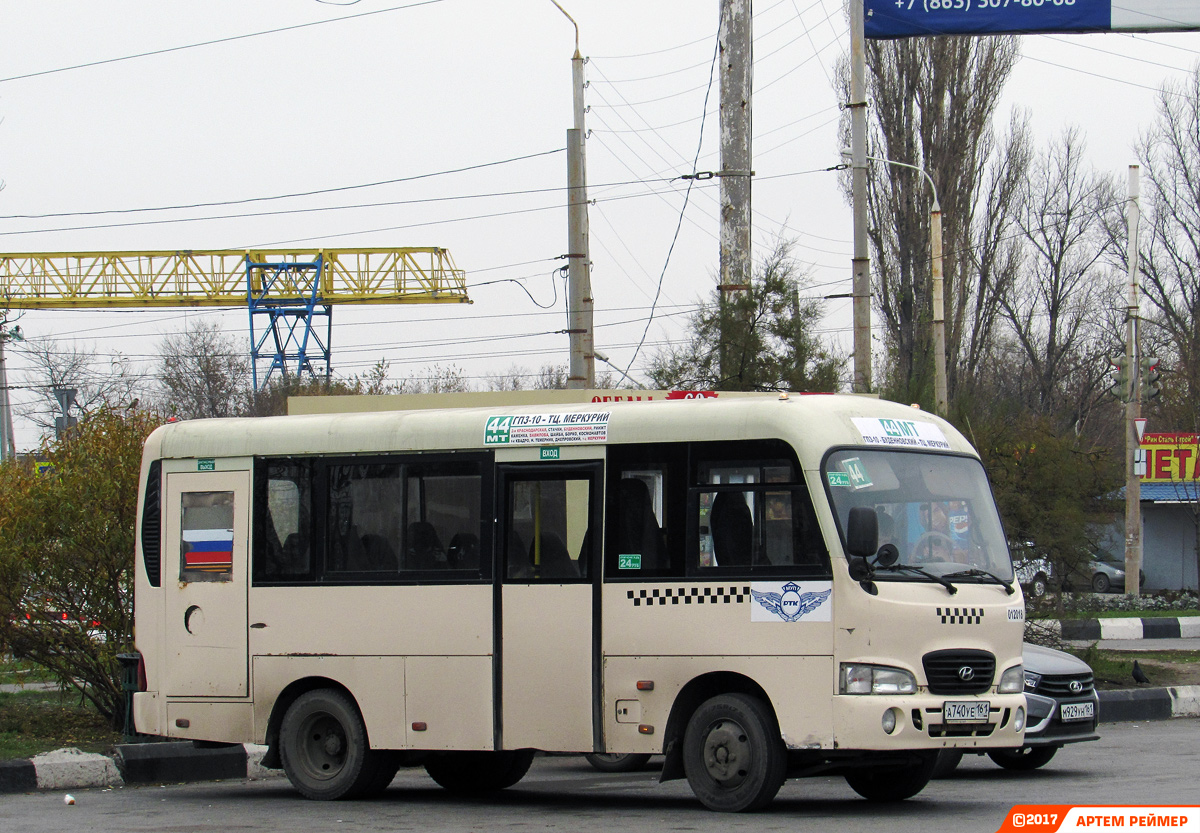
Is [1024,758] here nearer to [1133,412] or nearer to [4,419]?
[1133,412]

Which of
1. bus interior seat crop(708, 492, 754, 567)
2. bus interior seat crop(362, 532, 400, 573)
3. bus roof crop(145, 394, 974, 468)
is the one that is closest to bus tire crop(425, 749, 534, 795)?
bus interior seat crop(362, 532, 400, 573)

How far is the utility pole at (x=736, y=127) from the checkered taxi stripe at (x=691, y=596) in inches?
321

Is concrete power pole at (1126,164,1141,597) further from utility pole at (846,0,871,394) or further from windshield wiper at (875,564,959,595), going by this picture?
windshield wiper at (875,564,959,595)

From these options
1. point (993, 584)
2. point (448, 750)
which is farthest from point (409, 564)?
point (993, 584)

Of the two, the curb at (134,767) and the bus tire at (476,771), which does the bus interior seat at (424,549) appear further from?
the curb at (134,767)

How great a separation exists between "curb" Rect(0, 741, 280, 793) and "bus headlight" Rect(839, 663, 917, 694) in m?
5.07

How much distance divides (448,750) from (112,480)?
4748mm

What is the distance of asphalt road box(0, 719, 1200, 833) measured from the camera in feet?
28.4

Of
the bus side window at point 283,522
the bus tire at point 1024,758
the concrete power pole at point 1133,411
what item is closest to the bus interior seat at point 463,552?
the bus side window at point 283,522

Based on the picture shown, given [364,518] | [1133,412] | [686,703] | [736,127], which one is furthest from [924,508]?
[1133,412]

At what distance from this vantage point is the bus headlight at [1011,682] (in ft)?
29.9

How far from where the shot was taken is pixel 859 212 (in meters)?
19.1

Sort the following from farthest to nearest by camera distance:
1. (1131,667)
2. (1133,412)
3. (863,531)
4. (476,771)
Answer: (1133,412) < (1131,667) < (476,771) < (863,531)

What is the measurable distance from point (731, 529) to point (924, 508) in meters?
1.27
